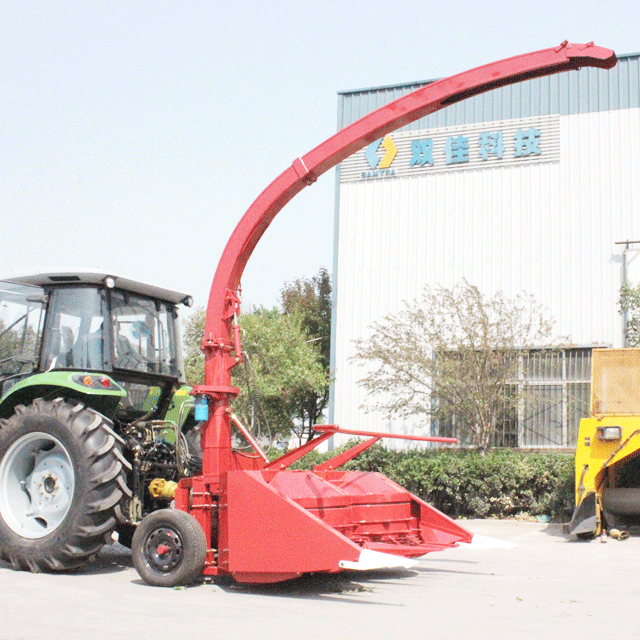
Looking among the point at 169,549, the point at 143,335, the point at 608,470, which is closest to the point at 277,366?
the point at 608,470

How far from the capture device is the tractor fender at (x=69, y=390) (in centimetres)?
718

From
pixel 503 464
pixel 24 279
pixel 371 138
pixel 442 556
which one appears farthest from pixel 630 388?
pixel 24 279

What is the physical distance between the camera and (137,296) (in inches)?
329

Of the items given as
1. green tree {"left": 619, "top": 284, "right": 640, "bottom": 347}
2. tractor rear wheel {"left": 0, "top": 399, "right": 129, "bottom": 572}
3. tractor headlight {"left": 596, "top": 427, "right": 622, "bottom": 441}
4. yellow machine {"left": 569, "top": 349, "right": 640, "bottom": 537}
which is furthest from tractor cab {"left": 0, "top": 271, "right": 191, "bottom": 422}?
green tree {"left": 619, "top": 284, "right": 640, "bottom": 347}

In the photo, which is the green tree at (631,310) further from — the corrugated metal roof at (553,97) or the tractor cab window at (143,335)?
the tractor cab window at (143,335)

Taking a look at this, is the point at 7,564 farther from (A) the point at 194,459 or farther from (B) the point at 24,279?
(B) the point at 24,279

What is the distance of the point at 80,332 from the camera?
772cm

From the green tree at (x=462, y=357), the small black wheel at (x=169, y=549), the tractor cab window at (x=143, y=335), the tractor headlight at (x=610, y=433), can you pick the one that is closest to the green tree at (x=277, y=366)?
the green tree at (x=462, y=357)

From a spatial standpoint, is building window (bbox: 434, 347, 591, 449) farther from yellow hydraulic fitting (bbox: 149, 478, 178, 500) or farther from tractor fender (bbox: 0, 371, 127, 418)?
tractor fender (bbox: 0, 371, 127, 418)

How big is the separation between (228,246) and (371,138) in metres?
1.51

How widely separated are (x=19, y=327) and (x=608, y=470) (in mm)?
7086

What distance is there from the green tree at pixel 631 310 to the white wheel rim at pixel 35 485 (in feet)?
40.4

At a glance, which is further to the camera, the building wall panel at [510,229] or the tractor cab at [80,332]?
the building wall panel at [510,229]

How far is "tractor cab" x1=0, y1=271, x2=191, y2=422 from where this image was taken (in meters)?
7.69
